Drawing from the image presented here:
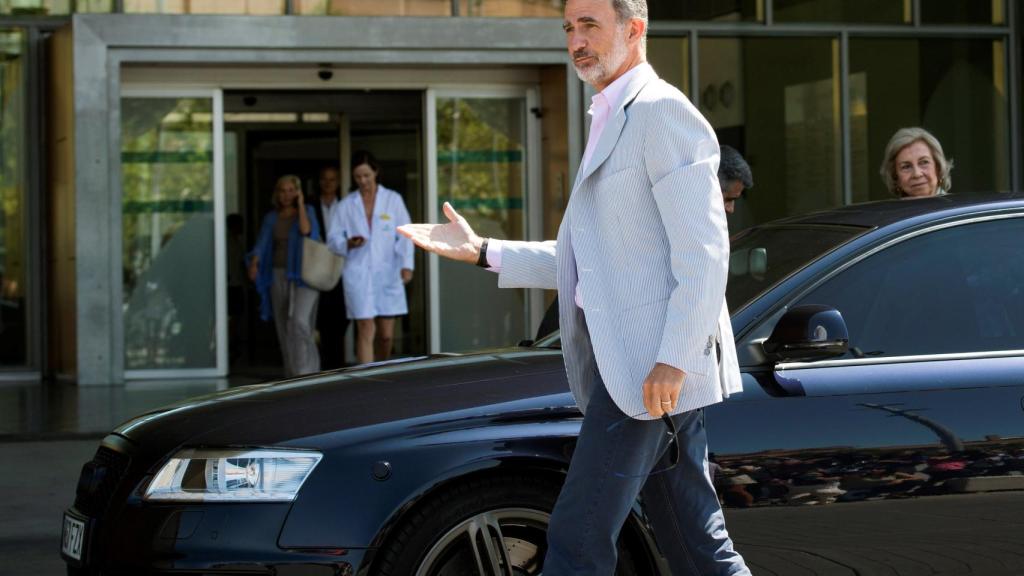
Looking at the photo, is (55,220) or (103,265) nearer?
→ (103,265)

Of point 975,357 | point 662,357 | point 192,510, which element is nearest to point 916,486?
point 975,357

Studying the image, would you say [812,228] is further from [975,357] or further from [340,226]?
[340,226]

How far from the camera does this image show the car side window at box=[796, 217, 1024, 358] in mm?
4281

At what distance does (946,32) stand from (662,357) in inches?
474

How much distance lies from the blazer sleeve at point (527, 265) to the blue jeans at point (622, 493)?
1.63 ft

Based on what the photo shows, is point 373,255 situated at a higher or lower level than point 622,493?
higher

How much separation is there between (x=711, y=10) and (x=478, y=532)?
35.1 ft

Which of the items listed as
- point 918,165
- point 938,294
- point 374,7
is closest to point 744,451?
point 938,294

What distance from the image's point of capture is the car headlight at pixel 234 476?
383 centimetres

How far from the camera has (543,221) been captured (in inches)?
544

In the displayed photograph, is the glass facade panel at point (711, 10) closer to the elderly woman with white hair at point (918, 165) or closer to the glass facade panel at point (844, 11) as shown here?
the glass facade panel at point (844, 11)

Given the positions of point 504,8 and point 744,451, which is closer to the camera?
point 744,451

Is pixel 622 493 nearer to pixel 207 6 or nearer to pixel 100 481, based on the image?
pixel 100 481

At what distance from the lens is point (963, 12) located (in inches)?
567
